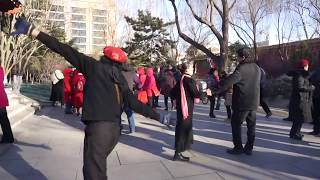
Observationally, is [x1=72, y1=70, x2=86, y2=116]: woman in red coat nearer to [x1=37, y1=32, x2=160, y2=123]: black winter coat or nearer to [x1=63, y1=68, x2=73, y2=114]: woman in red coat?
[x1=63, y1=68, x2=73, y2=114]: woman in red coat

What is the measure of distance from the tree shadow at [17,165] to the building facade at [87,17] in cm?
2239

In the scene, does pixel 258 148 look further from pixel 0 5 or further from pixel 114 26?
pixel 114 26

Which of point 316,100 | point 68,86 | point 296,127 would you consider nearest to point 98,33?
point 68,86

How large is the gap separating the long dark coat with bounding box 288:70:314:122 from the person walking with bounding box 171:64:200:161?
2.84 metres

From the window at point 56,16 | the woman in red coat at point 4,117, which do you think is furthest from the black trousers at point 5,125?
the window at point 56,16

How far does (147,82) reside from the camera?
12.1m

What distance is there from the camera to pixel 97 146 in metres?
4.27

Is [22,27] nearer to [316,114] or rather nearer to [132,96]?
[132,96]

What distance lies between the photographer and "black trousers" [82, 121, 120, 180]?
4.28 meters

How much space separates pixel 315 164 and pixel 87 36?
6774 cm

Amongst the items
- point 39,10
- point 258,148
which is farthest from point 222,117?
point 39,10

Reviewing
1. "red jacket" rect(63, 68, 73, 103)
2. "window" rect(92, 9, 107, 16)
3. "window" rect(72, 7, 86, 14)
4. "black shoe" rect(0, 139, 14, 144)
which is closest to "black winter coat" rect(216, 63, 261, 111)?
"black shoe" rect(0, 139, 14, 144)

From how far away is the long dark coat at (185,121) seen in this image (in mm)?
7000

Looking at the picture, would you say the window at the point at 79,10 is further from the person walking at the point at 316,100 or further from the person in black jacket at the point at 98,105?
the person in black jacket at the point at 98,105
